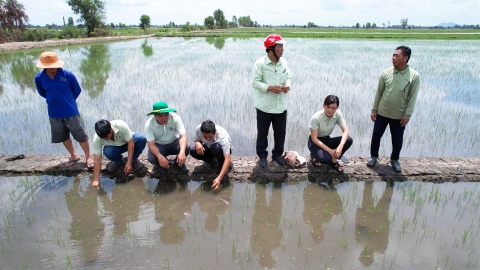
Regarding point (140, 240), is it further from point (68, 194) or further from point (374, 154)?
point (374, 154)

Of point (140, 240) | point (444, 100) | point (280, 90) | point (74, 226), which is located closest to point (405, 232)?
point (280, 90)

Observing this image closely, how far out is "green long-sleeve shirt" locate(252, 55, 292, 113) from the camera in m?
3.34

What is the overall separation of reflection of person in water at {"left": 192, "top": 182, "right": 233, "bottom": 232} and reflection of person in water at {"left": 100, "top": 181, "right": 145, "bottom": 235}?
1.96 feet

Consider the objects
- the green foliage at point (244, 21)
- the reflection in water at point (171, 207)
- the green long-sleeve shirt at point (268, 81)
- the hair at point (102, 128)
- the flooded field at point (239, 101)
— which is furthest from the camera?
the green foliage at point (244, 21)

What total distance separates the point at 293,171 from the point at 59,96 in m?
2.85

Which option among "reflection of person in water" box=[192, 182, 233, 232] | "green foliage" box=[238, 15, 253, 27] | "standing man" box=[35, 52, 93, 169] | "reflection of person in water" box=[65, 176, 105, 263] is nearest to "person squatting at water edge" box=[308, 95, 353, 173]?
"reflection of person in water" box=[192, 182, 233, 232]

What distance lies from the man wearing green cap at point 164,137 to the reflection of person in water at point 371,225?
1.92m

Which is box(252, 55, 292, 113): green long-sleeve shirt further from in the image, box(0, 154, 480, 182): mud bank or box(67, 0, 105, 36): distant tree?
box(67, 0, 105, 36): distant tree

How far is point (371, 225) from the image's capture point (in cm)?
279

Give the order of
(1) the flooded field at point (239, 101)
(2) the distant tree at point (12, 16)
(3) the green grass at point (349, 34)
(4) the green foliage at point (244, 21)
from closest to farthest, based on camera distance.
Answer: (1) the flooded field at point (239, 101) → (2) the distant tree at point (12, 16) → (3) the green grass at point (349, 34) → (4) the green foliage at point (244, 21)

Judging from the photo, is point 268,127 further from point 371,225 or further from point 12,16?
point 12,16

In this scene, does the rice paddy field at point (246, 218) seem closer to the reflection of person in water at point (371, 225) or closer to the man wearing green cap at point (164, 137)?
the reflection of person in water at point (371, 225)

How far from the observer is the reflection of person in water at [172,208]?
8.73ft

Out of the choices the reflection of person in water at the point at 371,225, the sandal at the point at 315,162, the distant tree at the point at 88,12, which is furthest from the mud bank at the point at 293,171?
the distant tree at the point at 88,12
